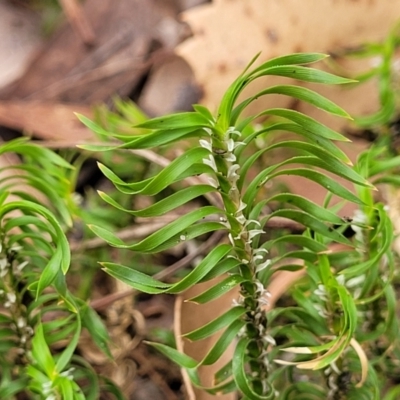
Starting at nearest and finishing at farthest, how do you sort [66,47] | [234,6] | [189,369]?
[189,369] < [234,6] < [66,47]

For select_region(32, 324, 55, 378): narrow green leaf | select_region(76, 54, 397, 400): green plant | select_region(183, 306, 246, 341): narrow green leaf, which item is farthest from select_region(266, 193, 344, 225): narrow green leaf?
select_region(32, 324, 55, 378): narrow green leaf

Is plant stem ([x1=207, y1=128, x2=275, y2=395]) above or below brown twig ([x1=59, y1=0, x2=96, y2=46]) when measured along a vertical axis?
below

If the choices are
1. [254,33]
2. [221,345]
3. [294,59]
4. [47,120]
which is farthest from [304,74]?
[47,120]

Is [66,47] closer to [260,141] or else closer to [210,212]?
[260,141]

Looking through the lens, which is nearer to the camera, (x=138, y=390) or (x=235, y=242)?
(x=235, y=242)

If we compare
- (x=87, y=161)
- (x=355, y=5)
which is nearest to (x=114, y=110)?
(x=87, y=161)

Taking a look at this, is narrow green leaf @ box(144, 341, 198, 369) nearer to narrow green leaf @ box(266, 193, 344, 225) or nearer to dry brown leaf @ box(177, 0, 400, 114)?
narrow green leaf @ box(266, 193, 344, 225)

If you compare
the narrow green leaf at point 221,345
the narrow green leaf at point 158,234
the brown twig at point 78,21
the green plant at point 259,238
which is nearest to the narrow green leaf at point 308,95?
the green plant at point 259,238
